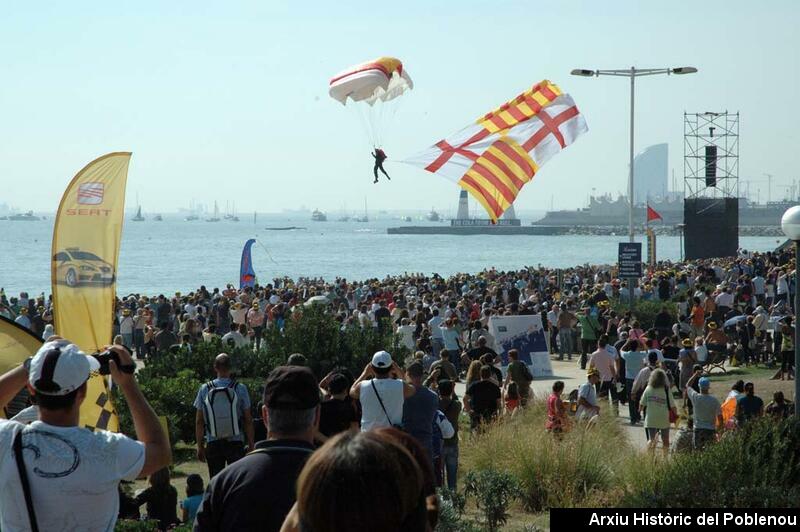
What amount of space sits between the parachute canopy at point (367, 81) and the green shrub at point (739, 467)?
14.8 m

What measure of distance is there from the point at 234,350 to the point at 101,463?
12.1 metres

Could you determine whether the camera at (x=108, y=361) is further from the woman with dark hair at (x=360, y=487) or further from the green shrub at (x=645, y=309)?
Answer: the green shrub at (x=645, y=309)

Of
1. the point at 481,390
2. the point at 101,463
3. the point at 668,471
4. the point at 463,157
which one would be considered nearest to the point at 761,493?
the point at 668,471

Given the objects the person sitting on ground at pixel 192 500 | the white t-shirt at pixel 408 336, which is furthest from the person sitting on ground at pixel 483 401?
the white t-shirt at pixel 408 336

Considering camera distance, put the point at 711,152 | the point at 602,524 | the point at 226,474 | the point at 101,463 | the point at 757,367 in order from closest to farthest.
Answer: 1. the point at 101,463
2. the point at 226,474
3. the point at 602,524
4. the point at 757,367
5. the point at 711,152

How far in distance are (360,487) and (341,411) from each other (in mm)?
5200

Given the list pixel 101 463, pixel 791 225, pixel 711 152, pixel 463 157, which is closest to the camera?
pixel 101 463

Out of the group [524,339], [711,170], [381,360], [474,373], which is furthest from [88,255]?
[711,170]

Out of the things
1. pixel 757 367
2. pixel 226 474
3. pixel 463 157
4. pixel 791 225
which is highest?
pixel 463 157

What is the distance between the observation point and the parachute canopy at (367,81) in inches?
890

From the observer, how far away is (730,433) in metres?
9.09

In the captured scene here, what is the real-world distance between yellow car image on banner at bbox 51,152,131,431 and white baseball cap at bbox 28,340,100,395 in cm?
636

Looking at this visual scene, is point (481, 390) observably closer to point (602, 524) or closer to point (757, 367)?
point (602, 524)

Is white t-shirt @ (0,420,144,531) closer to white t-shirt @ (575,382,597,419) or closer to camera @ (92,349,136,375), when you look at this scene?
camera @ (92,349,136,375)
